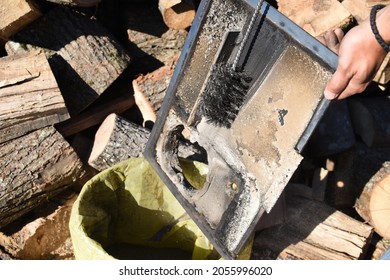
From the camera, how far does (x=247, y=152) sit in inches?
Answer: 90.7

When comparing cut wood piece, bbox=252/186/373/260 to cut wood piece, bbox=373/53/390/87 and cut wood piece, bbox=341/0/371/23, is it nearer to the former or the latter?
cut wood piece, bbox=373/53/390/87

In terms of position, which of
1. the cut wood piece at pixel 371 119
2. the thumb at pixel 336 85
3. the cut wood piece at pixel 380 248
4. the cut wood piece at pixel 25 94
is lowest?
the cut wood piece at pixel 380 248

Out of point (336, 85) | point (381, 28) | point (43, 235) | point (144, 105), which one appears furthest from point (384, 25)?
point (43, 235)

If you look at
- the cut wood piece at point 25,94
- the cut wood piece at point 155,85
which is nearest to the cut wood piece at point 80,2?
the cut wood piece at point 25,94

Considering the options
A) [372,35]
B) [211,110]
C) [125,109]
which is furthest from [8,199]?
[372,35]

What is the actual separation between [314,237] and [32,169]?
57.8 inches

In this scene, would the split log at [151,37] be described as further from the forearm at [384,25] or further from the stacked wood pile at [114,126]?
the forearm at [384,25]

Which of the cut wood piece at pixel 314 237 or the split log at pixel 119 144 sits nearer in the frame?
the cut wood piece at pixel 314 237

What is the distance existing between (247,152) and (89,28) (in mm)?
1273

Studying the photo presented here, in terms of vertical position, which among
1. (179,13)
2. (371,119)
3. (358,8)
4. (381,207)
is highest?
(358,8)

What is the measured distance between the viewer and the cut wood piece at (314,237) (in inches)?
106

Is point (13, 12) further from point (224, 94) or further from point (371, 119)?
point (371, 119)

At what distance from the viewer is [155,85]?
3.10 m

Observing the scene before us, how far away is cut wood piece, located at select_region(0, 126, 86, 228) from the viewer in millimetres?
2713
